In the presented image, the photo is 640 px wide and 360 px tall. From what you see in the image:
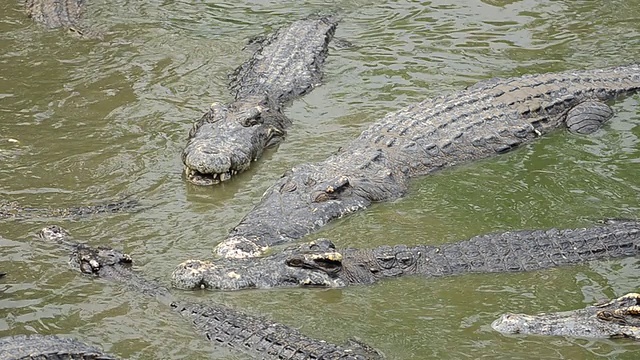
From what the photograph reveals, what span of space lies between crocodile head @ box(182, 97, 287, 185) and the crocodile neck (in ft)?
6.90

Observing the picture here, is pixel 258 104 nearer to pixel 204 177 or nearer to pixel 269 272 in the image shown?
pixel 204 177

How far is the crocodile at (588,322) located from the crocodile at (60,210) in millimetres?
3390

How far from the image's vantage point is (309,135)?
10.1 meters

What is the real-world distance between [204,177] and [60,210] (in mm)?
1375

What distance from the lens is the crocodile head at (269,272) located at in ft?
A: 23.4

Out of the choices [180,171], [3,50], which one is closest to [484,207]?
[180,171]

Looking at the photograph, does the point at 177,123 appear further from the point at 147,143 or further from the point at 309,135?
the point at 309,135

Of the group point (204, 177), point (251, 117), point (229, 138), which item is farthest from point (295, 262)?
point (251, 117)

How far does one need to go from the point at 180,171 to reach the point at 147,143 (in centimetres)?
70

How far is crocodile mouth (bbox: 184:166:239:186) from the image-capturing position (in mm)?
9148

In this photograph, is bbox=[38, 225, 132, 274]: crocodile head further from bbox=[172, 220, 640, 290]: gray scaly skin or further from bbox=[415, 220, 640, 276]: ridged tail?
bbox=[415, 220, 640, 276]: ridged tail

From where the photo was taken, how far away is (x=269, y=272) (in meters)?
7.25

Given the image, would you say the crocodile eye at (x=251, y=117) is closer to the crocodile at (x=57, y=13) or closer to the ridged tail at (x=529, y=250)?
the ridged tail at (x=529, y=250)

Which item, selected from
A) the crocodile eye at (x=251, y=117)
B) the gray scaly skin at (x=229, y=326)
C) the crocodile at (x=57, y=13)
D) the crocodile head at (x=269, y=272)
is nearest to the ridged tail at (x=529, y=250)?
the crocodile head at (x=269, y=272)
